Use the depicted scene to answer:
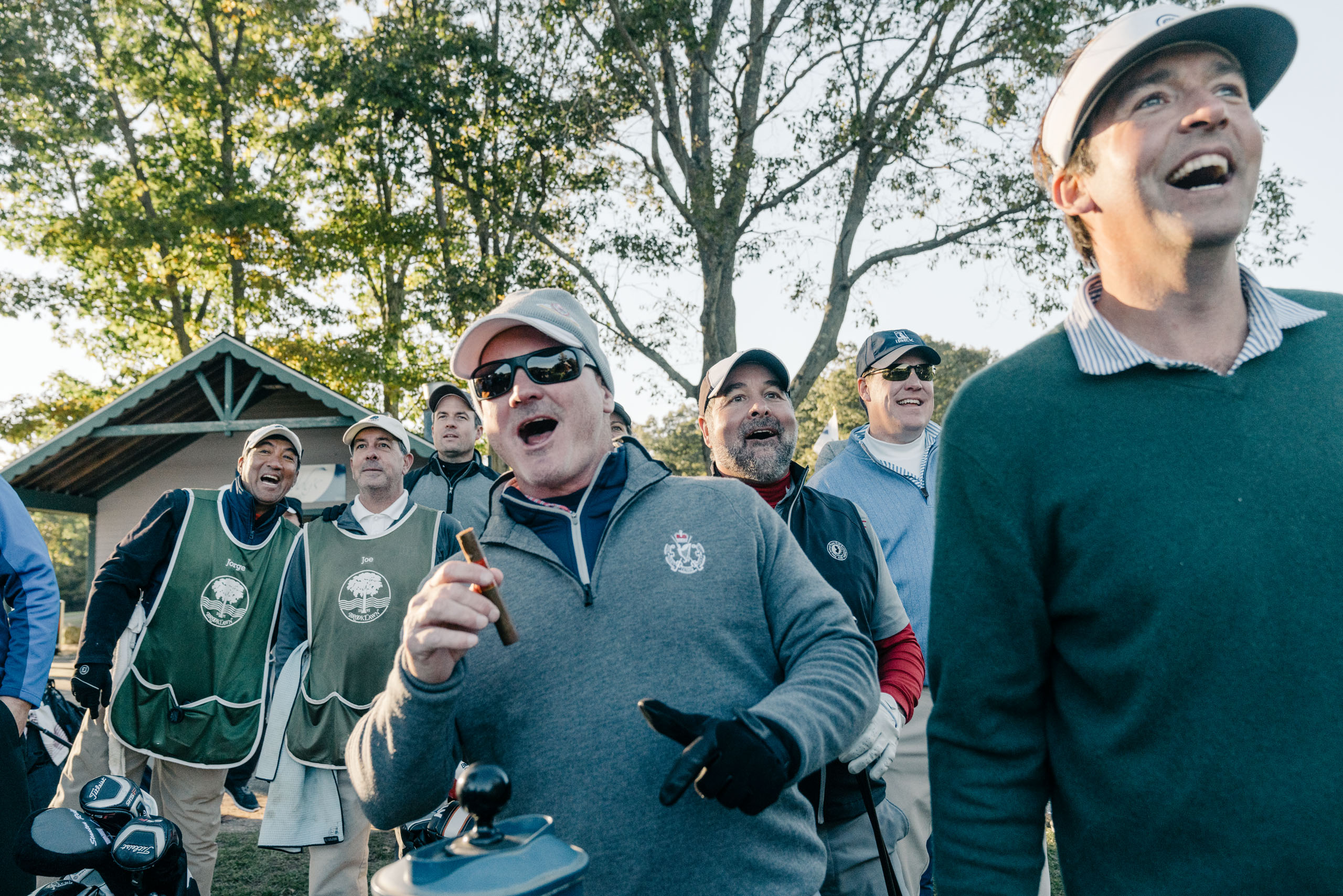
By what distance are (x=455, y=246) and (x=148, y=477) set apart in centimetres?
771

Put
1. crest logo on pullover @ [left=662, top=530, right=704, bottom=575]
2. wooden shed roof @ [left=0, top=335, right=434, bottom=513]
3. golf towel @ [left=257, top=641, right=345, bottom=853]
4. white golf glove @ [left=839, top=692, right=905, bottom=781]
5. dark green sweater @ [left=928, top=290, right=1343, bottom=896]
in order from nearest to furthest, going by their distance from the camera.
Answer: dark green sweater @ [left=928, top=290, right=1343, bottom=896], crest logo on pullover @ [left=662, top=530, right=704, bottom=575], white golf glove @ [left=839, top=692, right=905, bottom=781], golf towel @ [left=257, top=641, right=345, bottom=853], wooden shed roof @ [left=0, top=335, right=434, bottom=513]

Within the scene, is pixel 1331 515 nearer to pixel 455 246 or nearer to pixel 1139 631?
pixel 1139 631

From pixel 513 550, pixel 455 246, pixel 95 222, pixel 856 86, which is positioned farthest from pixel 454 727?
pixel 95 222

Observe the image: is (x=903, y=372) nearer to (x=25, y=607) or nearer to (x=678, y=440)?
(x=25, y=607)

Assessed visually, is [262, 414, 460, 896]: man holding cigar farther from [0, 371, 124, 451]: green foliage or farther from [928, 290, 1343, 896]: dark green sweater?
[0, 371, 124, 451]: green foliage

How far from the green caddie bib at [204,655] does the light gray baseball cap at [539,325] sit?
2.93m

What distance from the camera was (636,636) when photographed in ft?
6.07

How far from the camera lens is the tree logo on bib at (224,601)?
4.84 m

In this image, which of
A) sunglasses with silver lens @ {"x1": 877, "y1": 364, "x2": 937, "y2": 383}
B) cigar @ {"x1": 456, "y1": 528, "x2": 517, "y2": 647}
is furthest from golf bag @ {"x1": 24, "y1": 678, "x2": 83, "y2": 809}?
sunglasses with silver lens @ {"x1": 877, "y1": 364, "x2": 937, "y2": 383}

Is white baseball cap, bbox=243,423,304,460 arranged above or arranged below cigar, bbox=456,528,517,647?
above

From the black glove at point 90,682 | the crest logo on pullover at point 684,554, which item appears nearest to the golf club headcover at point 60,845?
the crest logo on pullover at point 684,554

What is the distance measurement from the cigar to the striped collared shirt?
1.08 m

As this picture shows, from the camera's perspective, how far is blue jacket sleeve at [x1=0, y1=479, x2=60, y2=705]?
355cm

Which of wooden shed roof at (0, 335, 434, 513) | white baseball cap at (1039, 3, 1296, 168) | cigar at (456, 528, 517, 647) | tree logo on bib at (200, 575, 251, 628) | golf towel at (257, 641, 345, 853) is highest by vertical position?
wooden shed roof at (0, 335, 434, 513)
